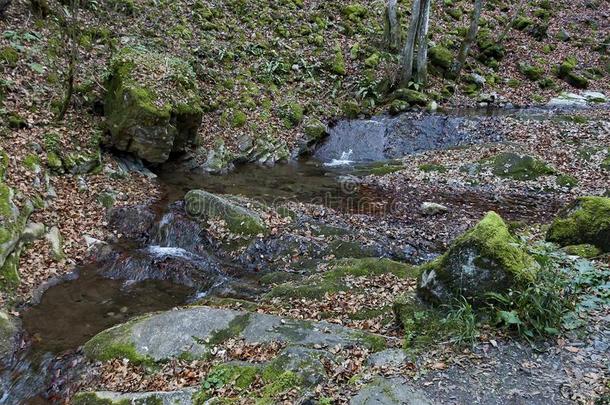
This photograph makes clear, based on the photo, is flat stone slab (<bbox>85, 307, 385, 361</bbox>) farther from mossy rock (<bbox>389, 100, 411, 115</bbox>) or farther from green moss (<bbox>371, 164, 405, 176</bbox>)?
mossy rock (<bbox>389, 100, 411, 115</bbox>)

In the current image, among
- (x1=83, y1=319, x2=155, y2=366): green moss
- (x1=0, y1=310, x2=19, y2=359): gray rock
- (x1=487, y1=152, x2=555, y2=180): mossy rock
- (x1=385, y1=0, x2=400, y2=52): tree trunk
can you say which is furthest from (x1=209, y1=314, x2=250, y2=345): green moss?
(x1=385, y1=0, x2=400, y2=52): tree trunk

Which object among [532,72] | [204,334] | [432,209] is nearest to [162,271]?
[204,334]

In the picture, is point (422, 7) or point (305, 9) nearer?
point (422, 7)

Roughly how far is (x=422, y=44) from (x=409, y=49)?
0.56m

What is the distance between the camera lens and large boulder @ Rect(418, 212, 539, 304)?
191 inches

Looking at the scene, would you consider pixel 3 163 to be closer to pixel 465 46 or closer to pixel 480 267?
pixel 480 267

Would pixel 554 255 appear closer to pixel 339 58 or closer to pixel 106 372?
pixel 106 372

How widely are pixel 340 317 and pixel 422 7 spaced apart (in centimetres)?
1415

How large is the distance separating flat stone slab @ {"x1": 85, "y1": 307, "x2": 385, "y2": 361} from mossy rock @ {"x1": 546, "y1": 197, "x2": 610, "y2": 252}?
11.4 ft

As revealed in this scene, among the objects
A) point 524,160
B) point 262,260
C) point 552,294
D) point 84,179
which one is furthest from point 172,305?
point 524,160

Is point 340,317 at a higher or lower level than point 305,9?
lower

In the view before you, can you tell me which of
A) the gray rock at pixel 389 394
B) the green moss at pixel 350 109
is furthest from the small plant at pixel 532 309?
the green moss at pixel 350 109

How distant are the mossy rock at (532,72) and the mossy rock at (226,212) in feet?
54.1

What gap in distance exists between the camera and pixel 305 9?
69.9 feet
